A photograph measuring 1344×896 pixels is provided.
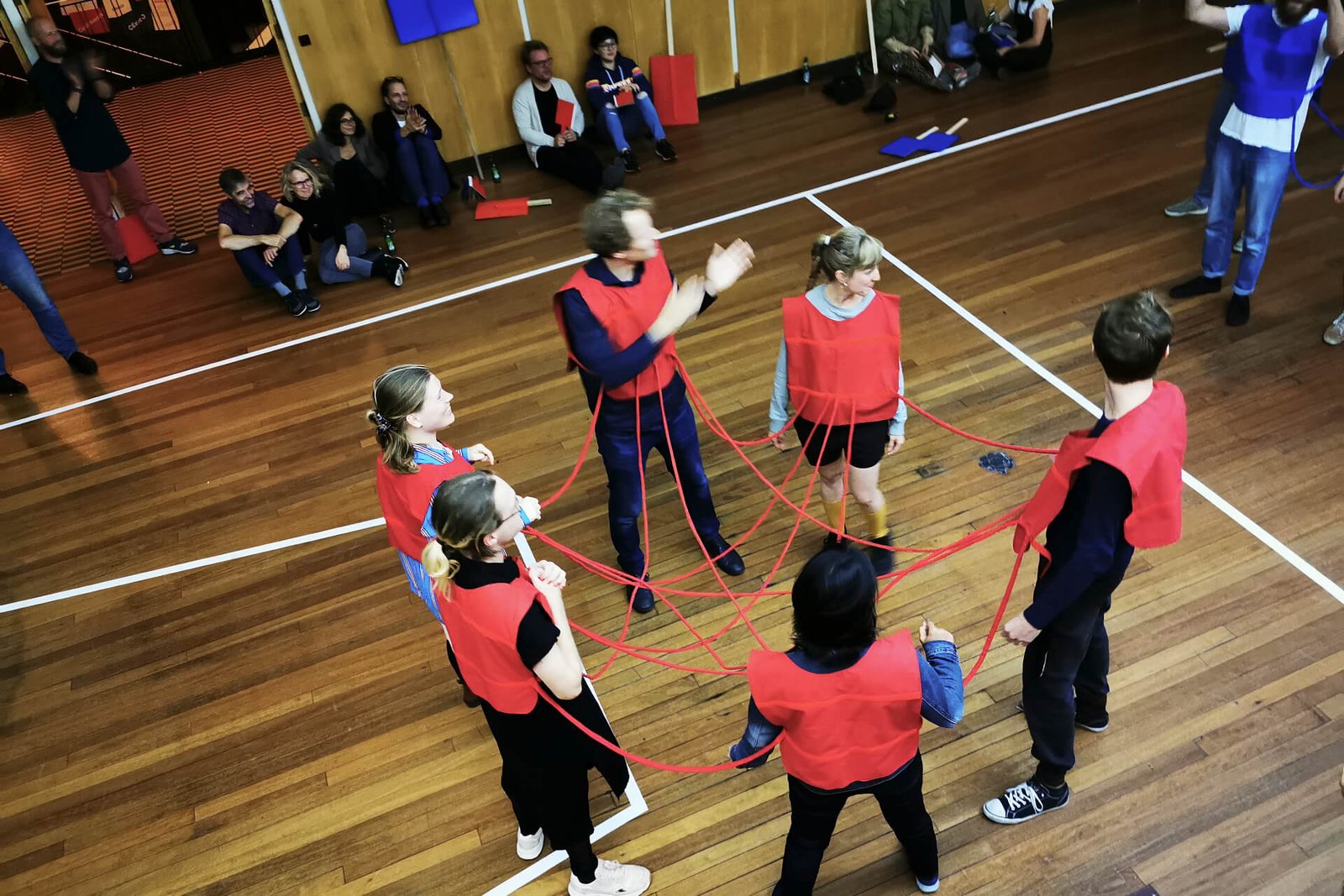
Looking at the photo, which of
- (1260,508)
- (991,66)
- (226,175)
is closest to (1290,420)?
(1260,508)

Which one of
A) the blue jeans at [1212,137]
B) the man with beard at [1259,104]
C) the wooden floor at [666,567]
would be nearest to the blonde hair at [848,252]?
the wooden floor at [666,567]

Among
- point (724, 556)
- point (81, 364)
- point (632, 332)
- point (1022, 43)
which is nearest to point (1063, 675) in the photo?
point (724, 556)

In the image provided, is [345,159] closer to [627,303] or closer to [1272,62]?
[627,303]

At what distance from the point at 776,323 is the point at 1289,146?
242 centimetres

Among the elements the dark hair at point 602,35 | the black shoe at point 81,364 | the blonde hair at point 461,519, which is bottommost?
the black shoe at point 81,364

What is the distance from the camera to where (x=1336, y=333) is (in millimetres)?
4395

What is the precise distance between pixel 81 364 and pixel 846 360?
4.70 m

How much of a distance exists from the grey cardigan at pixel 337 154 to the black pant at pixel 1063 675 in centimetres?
560

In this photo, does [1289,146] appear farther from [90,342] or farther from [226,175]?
[90,342]

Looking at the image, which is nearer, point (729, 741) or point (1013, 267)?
point (729, 741)

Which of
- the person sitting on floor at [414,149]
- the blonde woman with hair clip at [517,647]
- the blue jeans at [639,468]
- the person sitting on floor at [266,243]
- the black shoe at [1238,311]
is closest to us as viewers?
the blonde woman with hair clip at [517,647]

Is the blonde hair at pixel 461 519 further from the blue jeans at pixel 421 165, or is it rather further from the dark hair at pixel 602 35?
the dark hair at pixel 602 35

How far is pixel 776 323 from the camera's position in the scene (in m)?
5.19

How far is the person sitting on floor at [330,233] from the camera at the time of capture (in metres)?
5.98
